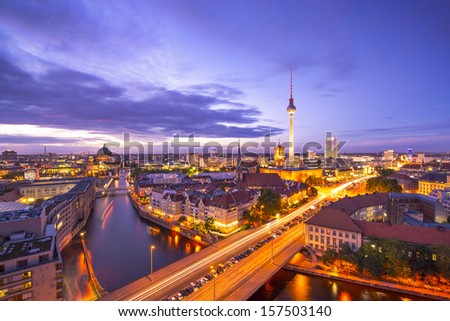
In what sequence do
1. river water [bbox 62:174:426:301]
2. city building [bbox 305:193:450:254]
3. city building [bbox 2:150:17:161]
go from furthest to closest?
city building [bbox 2:150:17:161] < city building [bbox 305:193:450:254] < river water [bbox 62:174:426:301]

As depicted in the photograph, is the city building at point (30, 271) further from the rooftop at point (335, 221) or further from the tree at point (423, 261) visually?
the tree at point (423, 261)

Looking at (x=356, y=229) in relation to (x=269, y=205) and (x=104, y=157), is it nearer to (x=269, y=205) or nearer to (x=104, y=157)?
(x=269, y=205)

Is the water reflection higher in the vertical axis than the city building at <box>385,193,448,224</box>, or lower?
lower

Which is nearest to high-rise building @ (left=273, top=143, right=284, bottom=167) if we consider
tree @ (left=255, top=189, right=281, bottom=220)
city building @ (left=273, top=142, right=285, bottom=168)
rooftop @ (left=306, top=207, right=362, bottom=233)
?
city building @ (left=273, top=142, right=285, bottom=168)

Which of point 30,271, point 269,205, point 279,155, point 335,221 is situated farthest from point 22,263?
point 279,155

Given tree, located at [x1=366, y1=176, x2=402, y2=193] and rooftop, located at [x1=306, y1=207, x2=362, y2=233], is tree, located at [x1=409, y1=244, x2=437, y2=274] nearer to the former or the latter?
rooftop, located at [x1=306, y1=207, x2=362, y2=233]

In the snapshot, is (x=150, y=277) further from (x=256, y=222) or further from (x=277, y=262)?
(x=256, y=222)
